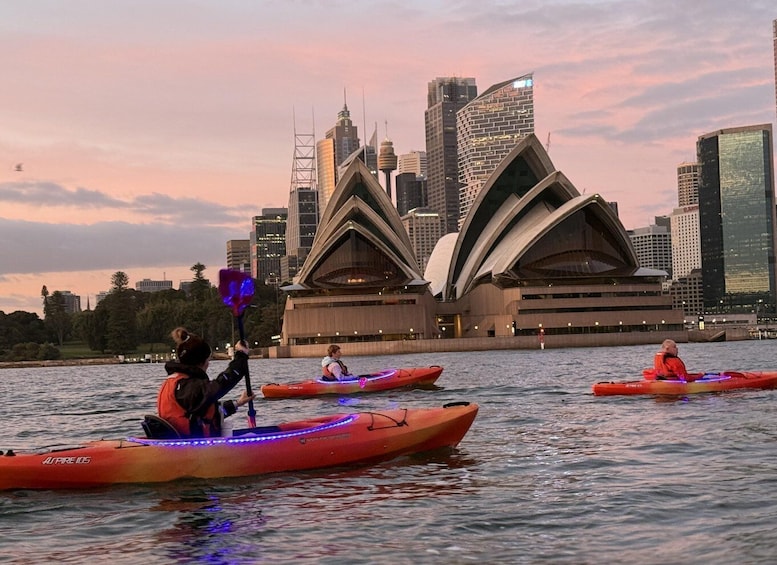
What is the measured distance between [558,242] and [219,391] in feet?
308

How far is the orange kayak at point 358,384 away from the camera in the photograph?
30578mm

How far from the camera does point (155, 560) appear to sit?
31.7 ft

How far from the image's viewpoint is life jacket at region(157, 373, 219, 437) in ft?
44.4

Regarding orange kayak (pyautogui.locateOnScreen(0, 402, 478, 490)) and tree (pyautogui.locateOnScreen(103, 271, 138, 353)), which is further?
tree (pyautogui.locateOnScreen(103, 271, 138, 353))

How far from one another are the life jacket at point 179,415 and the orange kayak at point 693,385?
1497cm

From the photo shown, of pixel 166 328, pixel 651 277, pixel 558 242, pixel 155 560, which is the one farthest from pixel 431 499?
pixel 166 328

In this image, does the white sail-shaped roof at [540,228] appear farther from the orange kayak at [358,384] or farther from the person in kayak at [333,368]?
the person in kayak at [333,368]

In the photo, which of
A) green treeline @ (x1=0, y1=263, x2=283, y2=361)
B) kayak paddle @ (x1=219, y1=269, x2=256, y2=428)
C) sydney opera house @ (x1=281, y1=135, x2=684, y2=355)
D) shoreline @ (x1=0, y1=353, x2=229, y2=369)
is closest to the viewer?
kayak paddle @ (x1=219, y1=269, x2=256, y2=428)

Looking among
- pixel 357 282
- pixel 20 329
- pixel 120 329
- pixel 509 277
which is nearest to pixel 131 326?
pixel 120 329

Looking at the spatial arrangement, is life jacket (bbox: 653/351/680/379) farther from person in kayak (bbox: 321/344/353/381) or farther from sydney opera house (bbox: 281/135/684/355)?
sydney opera house (bbox: 281/135/684/355)

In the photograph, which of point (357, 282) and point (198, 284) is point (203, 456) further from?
point (198, 284)

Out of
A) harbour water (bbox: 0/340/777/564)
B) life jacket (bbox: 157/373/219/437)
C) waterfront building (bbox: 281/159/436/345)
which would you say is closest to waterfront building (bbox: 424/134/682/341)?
waterfront building (bbox: 281/159/436/345)

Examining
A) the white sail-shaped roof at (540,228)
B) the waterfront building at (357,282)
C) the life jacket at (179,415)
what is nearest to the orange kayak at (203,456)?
the life jacket at (179,415)

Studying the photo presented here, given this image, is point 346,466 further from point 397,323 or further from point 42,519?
point 397,323
